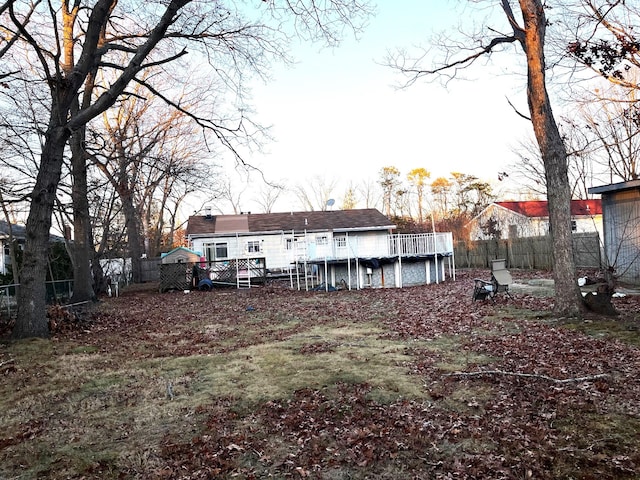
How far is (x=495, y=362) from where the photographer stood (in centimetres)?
580

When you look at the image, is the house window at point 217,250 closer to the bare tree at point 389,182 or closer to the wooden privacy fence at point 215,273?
the wooden privacy fence at point 215,273

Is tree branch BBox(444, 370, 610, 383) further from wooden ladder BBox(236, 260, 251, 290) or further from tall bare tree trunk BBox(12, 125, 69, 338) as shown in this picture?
wooden ladder BBox(236, 260, 251, 290)

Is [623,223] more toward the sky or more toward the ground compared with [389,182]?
more toward the ground

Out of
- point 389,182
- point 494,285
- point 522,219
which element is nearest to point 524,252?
point 494,285

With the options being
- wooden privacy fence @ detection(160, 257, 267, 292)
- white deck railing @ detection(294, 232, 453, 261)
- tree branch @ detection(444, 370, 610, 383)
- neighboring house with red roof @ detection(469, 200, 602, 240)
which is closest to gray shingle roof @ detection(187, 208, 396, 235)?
wooden privacy fence @ detection(160, 257, 267, 292)

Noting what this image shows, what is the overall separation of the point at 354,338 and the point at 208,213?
23.8 meters

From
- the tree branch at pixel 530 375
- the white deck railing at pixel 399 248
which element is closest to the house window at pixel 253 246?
the white deck railing at pixel 399 248

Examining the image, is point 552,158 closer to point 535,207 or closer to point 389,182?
point 535,207

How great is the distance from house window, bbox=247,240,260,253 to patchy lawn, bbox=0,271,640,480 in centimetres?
1933

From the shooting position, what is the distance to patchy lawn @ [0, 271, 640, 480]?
3.46 m

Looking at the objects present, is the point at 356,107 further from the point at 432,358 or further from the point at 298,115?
the point at 432,358

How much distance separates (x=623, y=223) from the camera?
13750 mm

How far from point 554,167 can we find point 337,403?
244 inches

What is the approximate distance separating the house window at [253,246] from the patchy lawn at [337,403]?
19.3m
